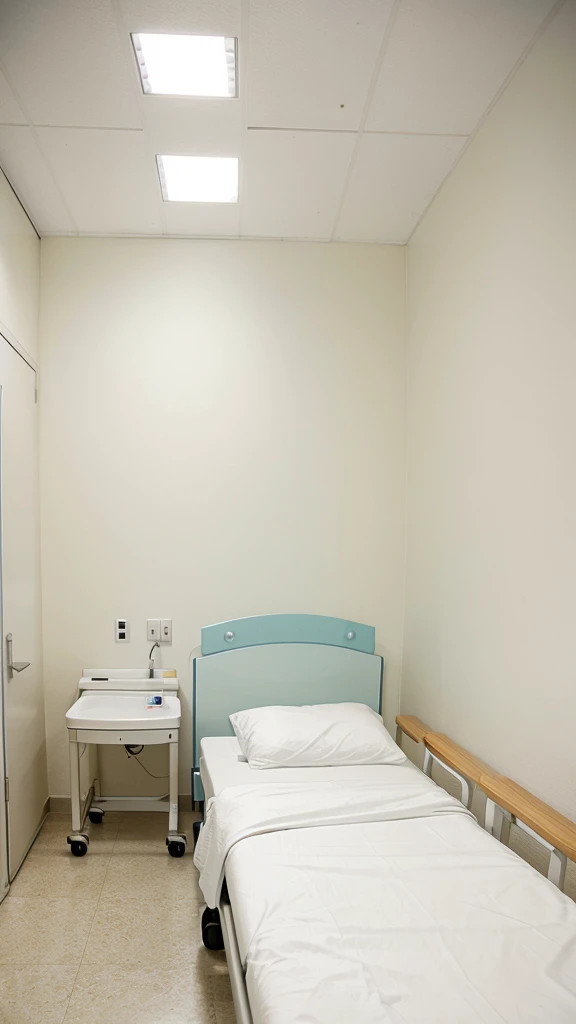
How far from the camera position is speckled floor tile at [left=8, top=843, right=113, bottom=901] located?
268cm

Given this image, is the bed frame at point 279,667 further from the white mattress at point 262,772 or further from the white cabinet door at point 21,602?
the white cabinet door at point 21,602

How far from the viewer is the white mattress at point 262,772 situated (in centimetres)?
262

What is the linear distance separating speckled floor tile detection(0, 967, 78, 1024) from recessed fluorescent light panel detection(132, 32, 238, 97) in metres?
2.93

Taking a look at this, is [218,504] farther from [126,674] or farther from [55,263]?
[55,263]

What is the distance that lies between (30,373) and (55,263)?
2.06 ft

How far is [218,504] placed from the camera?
3.43 meters

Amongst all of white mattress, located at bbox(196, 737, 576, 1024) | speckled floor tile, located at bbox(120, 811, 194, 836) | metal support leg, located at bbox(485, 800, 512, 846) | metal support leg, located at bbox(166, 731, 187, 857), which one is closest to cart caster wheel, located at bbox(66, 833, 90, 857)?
speckled floor tile, located at bbox(120, 811, 194, 836)

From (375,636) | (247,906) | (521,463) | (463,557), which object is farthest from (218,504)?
(247,906)

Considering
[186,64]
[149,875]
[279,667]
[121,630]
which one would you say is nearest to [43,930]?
[149,875]

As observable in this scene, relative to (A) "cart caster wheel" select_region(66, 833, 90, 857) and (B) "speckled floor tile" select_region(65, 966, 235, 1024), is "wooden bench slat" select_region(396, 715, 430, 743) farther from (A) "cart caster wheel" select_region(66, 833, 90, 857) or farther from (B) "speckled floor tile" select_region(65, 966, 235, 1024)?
(A) "cart caster wheel" select_region(66, 833, 90, 857)

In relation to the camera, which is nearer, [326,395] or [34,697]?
[34,697]

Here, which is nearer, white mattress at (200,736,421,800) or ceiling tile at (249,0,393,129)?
ceiling tile at (249,0,393,129)

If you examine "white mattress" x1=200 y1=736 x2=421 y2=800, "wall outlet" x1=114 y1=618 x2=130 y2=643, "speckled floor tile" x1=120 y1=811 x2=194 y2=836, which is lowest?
"speckled floor tile" x1=120 y1=811 x2=194 y2=836

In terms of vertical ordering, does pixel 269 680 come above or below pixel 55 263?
below
